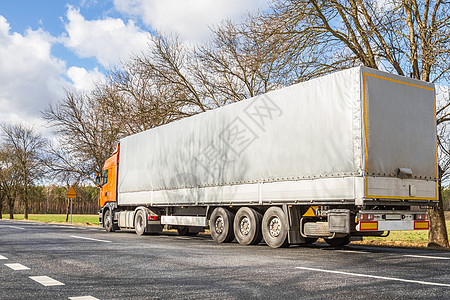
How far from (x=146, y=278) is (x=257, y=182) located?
19.5 ft

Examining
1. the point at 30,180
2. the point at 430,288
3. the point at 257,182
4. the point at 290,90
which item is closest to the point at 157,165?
the point at 257,182

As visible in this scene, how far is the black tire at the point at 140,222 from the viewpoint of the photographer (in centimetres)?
1721

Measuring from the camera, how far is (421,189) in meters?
10.3

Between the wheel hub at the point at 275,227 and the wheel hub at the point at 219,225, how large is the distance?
206cm

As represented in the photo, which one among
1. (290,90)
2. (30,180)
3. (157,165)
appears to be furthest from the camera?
(30,180)

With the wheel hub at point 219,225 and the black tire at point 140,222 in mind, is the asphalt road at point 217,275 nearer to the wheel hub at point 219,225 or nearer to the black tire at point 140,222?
the wheel hub at point 219,225

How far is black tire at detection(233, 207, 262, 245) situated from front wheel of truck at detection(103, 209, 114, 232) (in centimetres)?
896

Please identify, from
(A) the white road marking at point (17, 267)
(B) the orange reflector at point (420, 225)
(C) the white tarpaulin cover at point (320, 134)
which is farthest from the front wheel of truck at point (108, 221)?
(B) the orange reflector at point (420, 225)

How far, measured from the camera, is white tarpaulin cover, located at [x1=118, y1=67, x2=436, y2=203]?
9641 millimetres

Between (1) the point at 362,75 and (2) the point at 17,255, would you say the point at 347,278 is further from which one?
(2) the point at 17,255

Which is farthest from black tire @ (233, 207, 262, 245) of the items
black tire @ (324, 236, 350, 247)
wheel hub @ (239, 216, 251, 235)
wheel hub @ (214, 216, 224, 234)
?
black tire @ (324, 236, 350, 247)

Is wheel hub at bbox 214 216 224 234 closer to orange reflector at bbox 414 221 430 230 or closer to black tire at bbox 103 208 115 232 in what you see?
orange reflector at bbox 414 221 430 230

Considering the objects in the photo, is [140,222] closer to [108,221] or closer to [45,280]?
[108,221]

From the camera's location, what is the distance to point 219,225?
1337 centimetres
